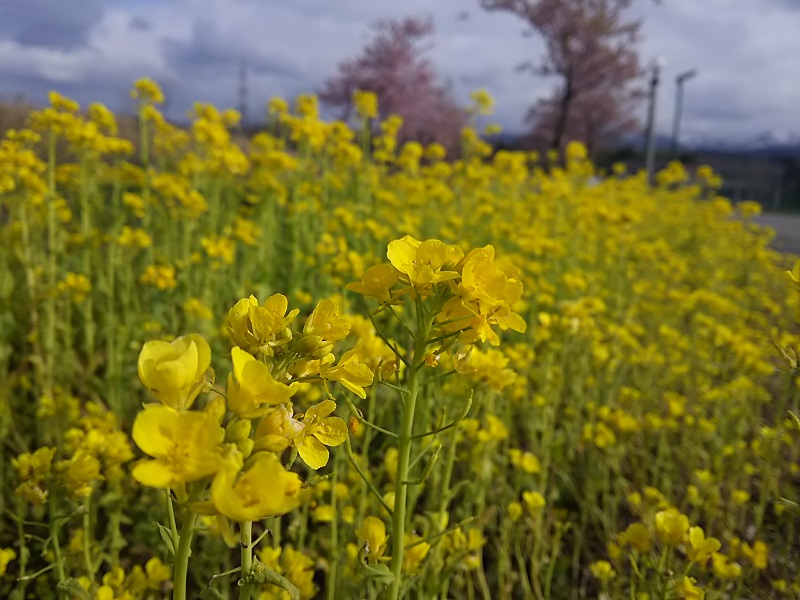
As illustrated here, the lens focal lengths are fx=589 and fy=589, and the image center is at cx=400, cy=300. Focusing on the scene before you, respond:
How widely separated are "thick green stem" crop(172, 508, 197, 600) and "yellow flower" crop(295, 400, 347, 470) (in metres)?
0.16

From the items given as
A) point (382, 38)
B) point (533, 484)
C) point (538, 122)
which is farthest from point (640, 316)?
point (538, 122)

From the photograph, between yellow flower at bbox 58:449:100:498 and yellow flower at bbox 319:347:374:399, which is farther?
yellow flower at bbox 58:449:100:498

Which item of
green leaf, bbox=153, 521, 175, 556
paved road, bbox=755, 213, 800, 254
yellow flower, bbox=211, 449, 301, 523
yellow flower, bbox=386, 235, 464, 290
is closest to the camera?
yellow flower, bbox=211, 449, 301, 523

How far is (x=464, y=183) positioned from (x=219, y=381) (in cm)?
352

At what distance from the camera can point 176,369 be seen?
0.67 m

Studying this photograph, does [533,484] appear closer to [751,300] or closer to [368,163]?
[368,163]

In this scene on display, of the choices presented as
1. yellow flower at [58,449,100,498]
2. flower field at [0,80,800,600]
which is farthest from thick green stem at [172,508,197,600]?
yellow flower at [58,449,100,498]

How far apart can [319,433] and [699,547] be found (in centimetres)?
89

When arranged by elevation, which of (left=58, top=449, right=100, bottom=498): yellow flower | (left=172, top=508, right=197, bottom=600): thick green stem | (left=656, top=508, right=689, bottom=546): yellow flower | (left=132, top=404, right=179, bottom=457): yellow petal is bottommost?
(left=656, top=508, right=689, bottom=546): yellow flower

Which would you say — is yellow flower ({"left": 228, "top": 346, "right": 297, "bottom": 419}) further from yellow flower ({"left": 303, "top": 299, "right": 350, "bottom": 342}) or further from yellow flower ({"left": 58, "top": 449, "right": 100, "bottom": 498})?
yellow flower ({"left": 58, "top": 449, "right": 100, "bottom": 498})

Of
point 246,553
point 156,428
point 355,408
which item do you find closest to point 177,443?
point 156,428

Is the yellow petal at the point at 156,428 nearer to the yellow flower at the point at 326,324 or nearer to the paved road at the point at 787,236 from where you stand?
the yellow flower at the point at 326,324

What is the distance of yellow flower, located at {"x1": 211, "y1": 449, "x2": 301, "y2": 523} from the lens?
1.98 ft

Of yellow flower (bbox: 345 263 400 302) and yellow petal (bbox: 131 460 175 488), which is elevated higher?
yellow flower (bbox: 345 263 400 302)
